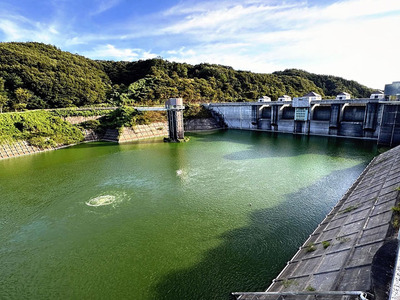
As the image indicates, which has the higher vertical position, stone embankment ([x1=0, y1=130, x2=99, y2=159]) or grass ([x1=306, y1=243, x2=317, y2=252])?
stone embankment ([x1=0, y1=130, x2=99, y2=159])

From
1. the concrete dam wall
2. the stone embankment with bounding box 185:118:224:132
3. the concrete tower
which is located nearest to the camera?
the concrete dam wall

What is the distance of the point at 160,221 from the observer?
551 inches

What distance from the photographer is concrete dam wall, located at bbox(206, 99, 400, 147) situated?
29225 millimetres

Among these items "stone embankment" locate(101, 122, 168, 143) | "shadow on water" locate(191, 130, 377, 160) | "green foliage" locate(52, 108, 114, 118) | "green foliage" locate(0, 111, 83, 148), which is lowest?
"shadow on water" locate(191, 130, 377, 160)

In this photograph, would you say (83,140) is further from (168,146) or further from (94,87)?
(94,87)

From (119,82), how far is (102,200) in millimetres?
69955

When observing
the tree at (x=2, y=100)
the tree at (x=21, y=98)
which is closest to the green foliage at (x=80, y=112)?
the tree at (x=2, y=100)

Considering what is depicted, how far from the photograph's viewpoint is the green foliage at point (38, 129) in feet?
Result: 106

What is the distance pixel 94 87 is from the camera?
61.8 m

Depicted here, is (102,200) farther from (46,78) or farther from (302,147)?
(46,78)

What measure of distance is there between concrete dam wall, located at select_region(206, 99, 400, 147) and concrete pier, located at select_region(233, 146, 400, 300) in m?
21.1

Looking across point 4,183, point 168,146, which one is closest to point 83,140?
point 168,146

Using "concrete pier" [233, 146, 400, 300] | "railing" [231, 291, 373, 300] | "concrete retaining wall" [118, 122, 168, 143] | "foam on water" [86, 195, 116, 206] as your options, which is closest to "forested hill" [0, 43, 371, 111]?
"concrete retaining wall" [118, 122, 168, 143]

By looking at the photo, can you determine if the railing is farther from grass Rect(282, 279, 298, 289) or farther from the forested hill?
the forested hill
